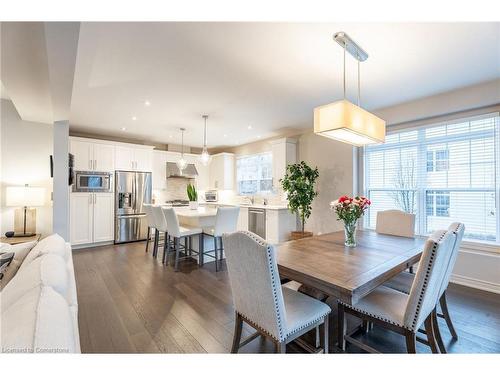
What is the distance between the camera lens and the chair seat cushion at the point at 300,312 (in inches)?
55.2

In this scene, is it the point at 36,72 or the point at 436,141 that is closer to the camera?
the point at 36,72

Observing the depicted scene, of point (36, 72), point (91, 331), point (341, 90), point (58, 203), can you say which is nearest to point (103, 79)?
point (36, 72)

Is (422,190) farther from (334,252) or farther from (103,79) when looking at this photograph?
(103,79)

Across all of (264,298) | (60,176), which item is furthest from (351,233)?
(60,176)

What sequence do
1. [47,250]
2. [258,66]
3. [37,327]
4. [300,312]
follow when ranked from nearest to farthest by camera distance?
[37,327]
[300,312]
[47,250]
[258,66]

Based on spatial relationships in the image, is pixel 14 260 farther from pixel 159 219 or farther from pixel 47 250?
pixel 159 219

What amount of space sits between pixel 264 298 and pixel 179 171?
17.9 feet

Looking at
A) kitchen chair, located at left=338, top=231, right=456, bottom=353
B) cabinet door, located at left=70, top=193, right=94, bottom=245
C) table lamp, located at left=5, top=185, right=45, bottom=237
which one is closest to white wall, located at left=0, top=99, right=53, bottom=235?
table lamp, located at left=5, top=185, right=45, bottom=237

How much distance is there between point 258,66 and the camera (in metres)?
2.46

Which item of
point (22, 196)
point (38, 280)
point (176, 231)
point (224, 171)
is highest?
point (224, 171)

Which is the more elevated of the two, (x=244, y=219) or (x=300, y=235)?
(x=244, y=219)

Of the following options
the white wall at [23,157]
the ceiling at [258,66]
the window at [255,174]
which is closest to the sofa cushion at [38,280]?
the ceiling at [258,66]

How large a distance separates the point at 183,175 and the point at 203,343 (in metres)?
4.98

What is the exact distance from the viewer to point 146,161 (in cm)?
563
